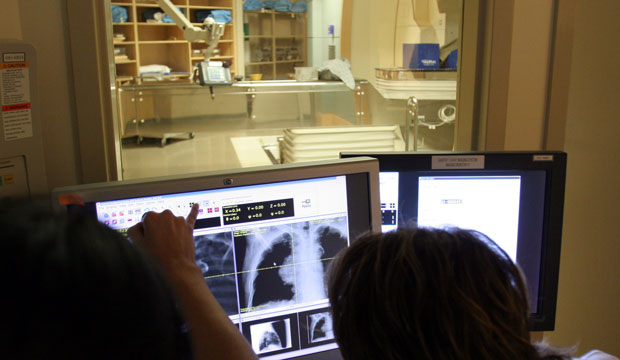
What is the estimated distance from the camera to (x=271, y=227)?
0.90m

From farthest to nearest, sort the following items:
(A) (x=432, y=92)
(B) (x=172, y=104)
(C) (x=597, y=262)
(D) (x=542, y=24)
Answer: (B) (x=172, y=104), (A) (x=432, y=92), (C) (x=597, y=262), (D) (x=542, y=24)

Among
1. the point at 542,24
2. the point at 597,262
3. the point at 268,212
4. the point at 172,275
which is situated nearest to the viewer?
the point at 172,275

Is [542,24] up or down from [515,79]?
up

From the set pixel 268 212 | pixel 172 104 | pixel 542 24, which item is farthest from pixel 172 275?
pixel 172 104

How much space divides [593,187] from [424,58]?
3.55 feet

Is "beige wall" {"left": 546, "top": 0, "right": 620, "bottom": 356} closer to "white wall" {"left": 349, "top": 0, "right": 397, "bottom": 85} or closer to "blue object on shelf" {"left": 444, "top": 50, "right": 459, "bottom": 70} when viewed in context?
"blue object on shelf" {"left": 444, "top": 50, "right": 459, "bottom": 70}

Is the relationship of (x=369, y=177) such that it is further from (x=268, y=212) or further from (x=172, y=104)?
(x=172, y=104)

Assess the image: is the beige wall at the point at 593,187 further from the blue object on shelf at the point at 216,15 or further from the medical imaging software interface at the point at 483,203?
the blue object on shelf at the point at 216,15

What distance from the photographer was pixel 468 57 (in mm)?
1346

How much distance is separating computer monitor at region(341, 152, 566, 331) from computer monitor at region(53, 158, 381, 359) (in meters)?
0.12

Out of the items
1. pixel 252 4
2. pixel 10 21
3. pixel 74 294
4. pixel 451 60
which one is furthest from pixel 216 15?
pixel 74 294

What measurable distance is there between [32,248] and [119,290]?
0.06 metres

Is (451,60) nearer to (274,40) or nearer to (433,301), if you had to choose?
(433,301)

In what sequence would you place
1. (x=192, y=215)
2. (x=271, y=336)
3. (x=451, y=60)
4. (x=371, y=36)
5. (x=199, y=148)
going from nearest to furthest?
(x=192, y=215) → (x=271, y=336) → (x=451, y=60) → (x=199, y=148) → (x=371, y=36)
